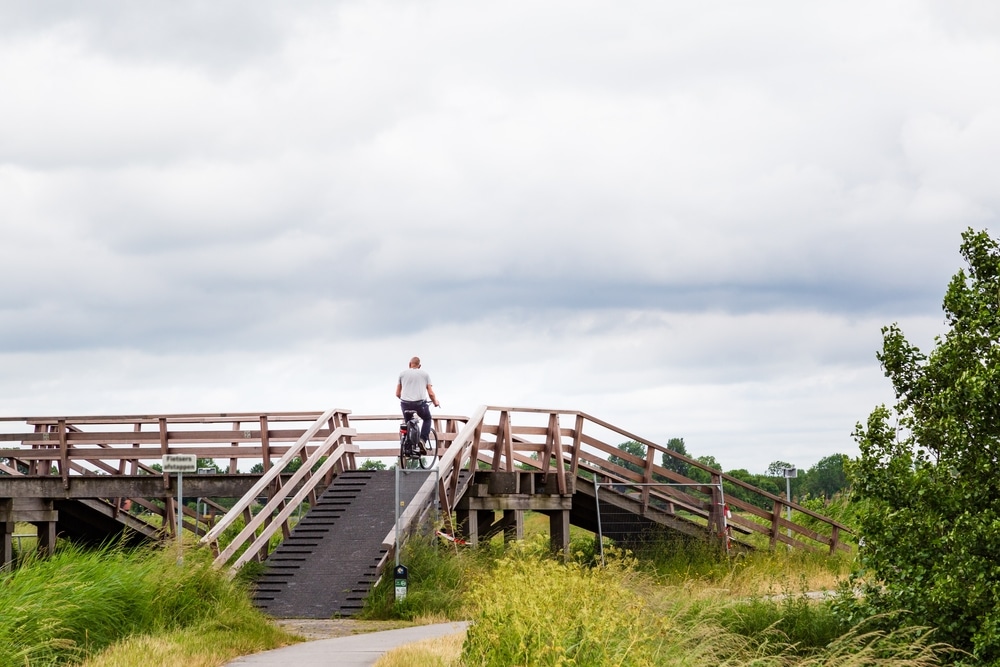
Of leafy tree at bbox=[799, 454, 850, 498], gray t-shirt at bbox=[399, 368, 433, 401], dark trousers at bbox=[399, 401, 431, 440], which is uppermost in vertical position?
gray t-shirt at bbox=[399, 368, 433, 401]

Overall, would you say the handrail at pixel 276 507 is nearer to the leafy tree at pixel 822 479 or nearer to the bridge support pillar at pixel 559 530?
the bridge support pillar at pixel 559 530

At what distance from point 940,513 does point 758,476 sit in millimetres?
73944

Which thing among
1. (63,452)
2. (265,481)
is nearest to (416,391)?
(265,481)

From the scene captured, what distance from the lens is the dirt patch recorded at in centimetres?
1582

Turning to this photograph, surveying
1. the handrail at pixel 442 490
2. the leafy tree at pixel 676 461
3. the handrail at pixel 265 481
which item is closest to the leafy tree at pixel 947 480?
the handrail at pixel 442 490

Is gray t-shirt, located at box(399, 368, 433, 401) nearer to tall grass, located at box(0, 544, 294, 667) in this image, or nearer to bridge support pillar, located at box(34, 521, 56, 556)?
tall grass, located at box(0, 544, 294, 667)

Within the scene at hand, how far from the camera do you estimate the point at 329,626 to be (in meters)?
16.8

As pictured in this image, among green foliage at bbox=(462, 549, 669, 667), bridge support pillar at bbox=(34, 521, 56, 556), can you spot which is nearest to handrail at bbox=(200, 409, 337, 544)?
bridge support pillar at bbox=(34, 521, 56, 556)

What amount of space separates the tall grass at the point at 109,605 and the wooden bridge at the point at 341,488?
372cm

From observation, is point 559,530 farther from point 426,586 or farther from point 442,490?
point 426,586

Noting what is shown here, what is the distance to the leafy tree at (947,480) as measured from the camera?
13.3 m

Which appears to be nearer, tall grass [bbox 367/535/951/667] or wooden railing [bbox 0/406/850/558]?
tall grass [bbox 367/535/951/667]

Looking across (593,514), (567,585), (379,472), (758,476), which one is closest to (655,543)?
(593,514)

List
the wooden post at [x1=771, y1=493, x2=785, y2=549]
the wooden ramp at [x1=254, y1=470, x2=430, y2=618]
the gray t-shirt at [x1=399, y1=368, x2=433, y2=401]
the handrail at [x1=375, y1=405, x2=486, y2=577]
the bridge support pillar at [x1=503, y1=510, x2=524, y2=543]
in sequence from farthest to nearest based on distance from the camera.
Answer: the wooden post at [x1=771, y1=493, x2=785, y2=549], the bridge support pillar at [x1=503, y1=510, x2=524, y2=543], the gray t-shirt at [x1=399, y1=368, x2=433, y2=401], the handrail at [x1=375, y1=405, x2=486, y2=577], the wooden ramp at [x1=254, y1=470, x2=430, y2=618]
